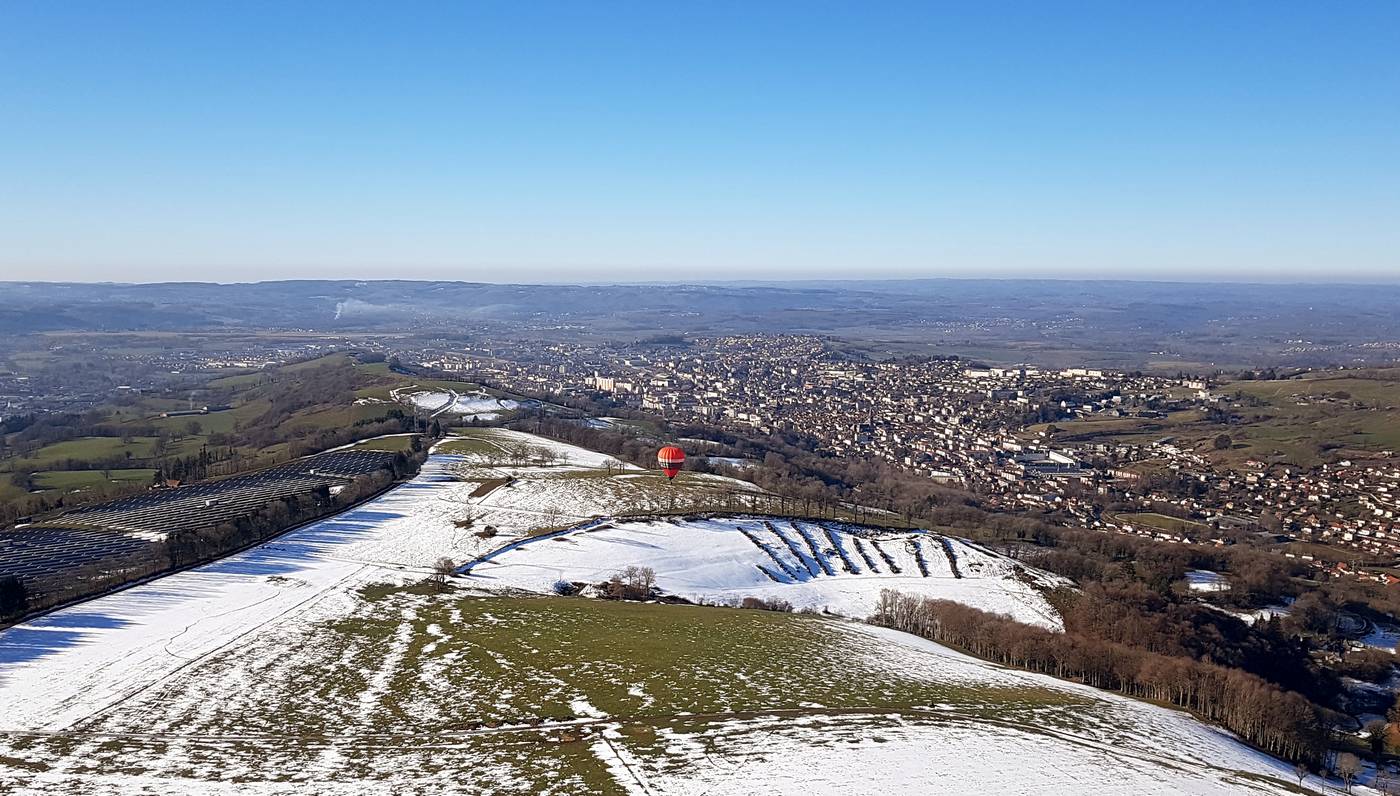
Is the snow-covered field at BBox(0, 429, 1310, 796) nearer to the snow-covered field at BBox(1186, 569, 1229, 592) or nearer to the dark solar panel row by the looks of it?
the dark solar panel row

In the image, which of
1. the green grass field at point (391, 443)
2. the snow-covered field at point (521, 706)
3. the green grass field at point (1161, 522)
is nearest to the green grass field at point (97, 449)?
the green grass field at point (391, 443)

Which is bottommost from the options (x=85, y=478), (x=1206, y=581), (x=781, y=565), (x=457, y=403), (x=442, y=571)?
(x=1206, y=581)

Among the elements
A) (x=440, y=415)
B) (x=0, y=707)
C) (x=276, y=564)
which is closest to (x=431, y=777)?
(x=0, y=707)

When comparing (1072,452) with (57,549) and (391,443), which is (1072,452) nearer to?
(391,443)

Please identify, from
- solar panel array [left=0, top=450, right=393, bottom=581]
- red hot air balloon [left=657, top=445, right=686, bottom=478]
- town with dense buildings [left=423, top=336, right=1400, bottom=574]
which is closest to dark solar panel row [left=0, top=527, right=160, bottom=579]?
solar panel array [left=0, top=450, right=393, bottom=581]

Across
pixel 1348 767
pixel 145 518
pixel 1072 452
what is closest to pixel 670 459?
pixel 145 518

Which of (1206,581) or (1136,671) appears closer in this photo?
(1136,671)

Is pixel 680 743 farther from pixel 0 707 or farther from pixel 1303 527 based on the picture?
pixel 1303 527
